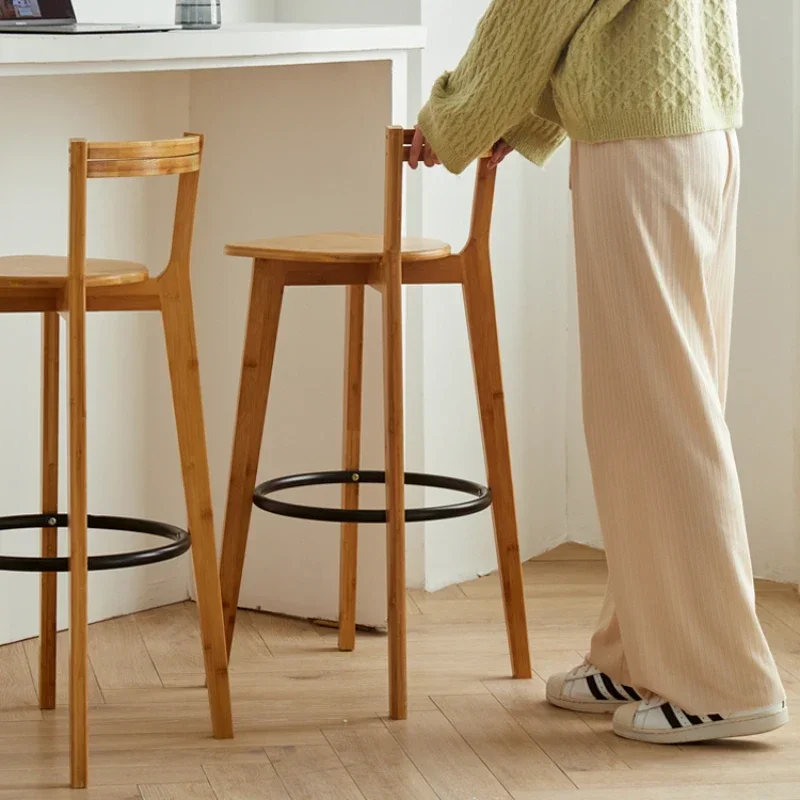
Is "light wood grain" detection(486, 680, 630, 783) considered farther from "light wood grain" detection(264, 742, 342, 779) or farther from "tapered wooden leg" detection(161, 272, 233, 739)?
"tapered wooden leg" detection(161, 272, 233, 739)

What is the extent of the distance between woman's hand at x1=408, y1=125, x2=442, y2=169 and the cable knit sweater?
0.16ft

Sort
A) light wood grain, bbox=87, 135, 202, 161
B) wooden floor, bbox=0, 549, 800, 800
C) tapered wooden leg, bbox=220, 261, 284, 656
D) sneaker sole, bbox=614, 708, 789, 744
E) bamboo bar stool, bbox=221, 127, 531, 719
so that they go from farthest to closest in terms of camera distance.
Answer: tapered wooden leg, bbox=220, 261, 284, 656, bamboo bar stool, bbox=221, 127, 531, 719, sneaker sole, bbox=614, 708, 789, 744, wooden floor, bbox=0, 549, 800, 800, light wood grain, bbox=87, 135, 202, 161

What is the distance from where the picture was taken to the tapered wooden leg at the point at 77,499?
80.0 inches

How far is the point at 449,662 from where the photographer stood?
2.66 m

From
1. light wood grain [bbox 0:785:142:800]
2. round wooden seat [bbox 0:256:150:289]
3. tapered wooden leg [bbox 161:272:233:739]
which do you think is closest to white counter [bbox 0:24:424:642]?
round wooden seat [bbox 0:256:150:289]

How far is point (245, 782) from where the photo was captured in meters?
2.11

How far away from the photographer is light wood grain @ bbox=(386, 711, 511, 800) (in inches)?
82.1

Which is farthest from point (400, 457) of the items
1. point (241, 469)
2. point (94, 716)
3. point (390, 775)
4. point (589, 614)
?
point (589, 614)

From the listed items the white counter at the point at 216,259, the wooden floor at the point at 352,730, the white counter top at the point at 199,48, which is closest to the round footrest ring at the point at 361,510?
the white counter at the point at 216,259

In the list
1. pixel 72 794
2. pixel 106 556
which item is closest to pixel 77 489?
pixel 106 556

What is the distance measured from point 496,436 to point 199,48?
30.0 inches

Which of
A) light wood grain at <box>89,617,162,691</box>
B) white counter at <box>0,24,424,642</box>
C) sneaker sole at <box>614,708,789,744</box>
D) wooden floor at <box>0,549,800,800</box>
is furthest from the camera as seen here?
white counter at <box>0,24,424,642</box>

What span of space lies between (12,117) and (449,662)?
118cm

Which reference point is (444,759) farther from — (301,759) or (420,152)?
(420,152)
